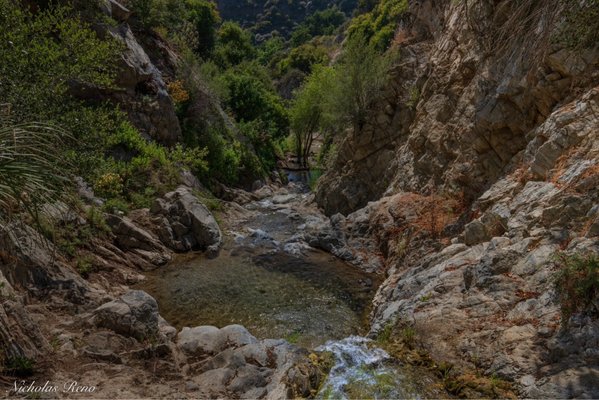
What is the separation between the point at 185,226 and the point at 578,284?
1345 centimetres

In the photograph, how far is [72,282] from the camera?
898 centimetres

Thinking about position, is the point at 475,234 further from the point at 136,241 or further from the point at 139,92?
the point at 139,92

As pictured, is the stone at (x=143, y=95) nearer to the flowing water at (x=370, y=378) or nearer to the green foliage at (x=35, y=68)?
the green foliage at (x=35, y=68)

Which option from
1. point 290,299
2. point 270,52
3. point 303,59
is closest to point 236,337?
point 290,299

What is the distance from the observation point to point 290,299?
38.4 ft

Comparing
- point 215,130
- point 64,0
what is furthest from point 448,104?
point 64,0

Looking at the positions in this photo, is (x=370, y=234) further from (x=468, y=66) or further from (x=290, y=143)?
(x=290, y=143)

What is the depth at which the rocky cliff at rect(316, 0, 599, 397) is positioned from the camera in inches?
220

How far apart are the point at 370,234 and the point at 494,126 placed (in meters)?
6.08

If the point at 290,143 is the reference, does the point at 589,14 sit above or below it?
below

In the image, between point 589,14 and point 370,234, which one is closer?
point 589,14

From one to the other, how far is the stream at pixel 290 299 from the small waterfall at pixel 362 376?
0.01m

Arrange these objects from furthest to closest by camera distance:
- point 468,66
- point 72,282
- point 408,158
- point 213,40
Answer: point 213,40, point 408,158, point 468,66, point 72,282

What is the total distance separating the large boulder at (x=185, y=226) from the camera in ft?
50.6
